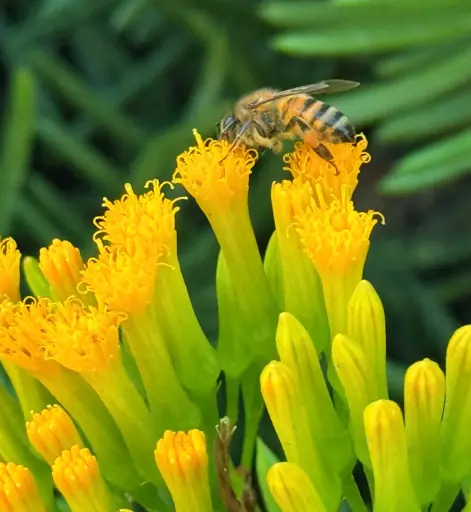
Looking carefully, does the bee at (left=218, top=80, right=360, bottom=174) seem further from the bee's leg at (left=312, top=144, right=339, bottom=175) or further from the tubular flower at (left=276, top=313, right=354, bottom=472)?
the tubular flower at (left=276, top=313, right=354, bottom=472)

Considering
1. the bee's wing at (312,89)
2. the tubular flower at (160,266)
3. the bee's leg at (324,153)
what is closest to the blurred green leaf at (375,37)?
the bee's wing at (312,89)

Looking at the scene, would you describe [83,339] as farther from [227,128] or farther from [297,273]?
[227,128]

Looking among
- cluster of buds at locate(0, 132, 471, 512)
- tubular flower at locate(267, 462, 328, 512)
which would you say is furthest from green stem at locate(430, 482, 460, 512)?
tubular flower at locate(267, 462, 328, 512)

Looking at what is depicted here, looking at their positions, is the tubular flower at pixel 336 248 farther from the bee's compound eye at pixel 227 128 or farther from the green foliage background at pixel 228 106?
the green foliage background at pixel 228 106

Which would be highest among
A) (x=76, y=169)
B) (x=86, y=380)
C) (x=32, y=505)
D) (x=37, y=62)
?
(x=37, y=62)

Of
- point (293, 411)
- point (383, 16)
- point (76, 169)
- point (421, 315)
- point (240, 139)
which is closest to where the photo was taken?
point (293, 411)

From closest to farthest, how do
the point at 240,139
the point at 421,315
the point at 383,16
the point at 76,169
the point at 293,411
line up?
the point at 293,411 < the point at 240,139 < the point at 383,16 < the point at 421,315 < the point at 76,169

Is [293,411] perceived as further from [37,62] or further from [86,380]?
[37,62]

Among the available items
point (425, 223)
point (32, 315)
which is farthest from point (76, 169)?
point (32, 315)
